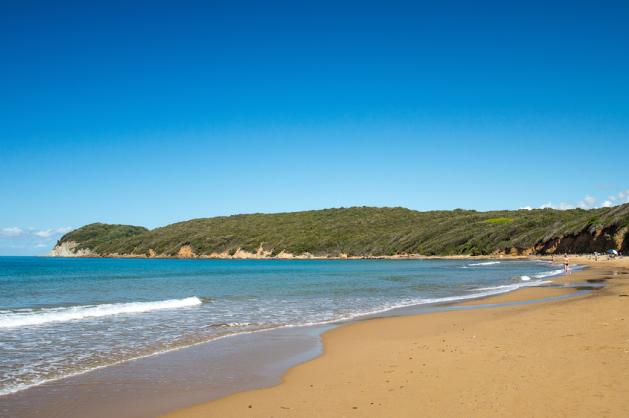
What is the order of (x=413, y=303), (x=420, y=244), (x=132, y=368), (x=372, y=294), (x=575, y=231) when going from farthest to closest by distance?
(x=420, y=244) → (x=575, y=231) → (x=372, y=294) → (x=413, y=303) → (x=132, y=368)

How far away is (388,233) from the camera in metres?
132

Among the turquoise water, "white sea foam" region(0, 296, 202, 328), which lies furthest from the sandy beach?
"white sea foam" region(0, 296, 202, 328)

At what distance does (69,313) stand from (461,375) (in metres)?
16.3

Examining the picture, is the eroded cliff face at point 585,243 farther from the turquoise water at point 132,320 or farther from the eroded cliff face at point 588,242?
the turquoise water at point 132,320

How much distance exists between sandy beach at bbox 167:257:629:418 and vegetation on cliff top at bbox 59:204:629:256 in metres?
64.9

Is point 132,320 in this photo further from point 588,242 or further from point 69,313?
point 588,242

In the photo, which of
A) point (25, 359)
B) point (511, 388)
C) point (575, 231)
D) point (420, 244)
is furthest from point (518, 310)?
point (420, 244)

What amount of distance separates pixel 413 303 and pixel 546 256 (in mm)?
70981

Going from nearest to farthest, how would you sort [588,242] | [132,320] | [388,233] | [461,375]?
[461,375] < [132,320] < [588,242] < [388,233]

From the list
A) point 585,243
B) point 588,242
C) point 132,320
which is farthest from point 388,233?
point 132,320

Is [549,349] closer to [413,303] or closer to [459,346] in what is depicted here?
[459,346]

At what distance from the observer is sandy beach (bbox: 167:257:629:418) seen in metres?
6.79

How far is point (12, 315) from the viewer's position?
1881cm

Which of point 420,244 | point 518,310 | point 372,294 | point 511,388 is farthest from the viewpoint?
point 420,244
